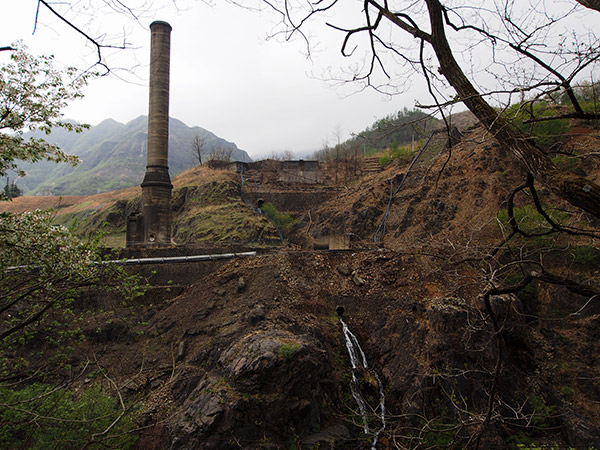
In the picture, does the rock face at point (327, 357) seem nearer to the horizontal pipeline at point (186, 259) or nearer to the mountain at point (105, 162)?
the horizontal pipeline at point (186, 259)

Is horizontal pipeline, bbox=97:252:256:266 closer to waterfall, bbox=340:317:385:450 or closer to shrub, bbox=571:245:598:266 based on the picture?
waterfall, bbox=340:317:385:450

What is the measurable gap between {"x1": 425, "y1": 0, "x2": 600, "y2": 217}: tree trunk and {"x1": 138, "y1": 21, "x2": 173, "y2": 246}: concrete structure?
19.2 meters

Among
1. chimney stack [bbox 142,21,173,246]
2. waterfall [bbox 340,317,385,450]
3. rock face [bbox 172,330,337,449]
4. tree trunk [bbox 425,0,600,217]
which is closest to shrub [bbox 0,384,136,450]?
rock face [bbox 172,330,337,449]

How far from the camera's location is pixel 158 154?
22047 mm

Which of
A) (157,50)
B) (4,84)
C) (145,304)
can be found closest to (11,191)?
(157,50)

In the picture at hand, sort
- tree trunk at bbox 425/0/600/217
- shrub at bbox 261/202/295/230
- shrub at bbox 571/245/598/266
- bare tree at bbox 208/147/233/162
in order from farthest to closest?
bare tree at bbox 208/147/233/162
shrub at bbox 261/202/295/230
shrub at bbox 571/245/598/266
tree trunk at bbox 425/0/600/217

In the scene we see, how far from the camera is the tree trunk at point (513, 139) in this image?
9.39 ft

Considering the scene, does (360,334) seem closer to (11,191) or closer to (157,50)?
(157,50)

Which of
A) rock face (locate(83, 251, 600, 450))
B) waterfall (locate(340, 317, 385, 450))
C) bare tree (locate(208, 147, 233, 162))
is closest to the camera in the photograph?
rock face (locate(83, 251, 600, 450))

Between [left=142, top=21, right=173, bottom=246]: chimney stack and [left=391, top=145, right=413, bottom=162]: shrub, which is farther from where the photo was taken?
[left=391, top=145, right=413, bottom=162]: shrub

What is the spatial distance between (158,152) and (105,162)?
111m

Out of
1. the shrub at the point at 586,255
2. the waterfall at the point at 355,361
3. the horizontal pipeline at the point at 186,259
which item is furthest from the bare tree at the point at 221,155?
the shrub at the point at 586,255

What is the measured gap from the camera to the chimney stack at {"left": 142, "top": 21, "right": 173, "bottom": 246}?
2130cm

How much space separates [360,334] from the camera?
48.7 ft
